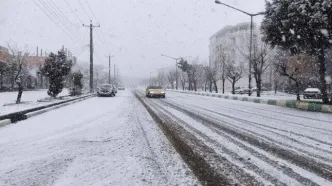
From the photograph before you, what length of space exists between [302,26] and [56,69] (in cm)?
2009

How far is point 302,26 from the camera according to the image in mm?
21781

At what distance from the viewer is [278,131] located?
10.5 metres

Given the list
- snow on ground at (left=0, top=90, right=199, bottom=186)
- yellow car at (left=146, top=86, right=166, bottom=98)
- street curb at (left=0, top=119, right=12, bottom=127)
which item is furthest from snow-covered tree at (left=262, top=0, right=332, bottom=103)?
yellow car at (left=146, top=86, right=166, bottom=98)

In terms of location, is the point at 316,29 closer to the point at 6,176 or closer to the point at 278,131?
the point at 278,131

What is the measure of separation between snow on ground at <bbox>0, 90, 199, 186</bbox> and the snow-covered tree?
14.2 m

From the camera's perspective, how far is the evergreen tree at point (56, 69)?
31.6 meters

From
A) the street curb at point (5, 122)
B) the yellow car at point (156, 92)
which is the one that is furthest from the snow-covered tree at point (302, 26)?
the yellow car at point (156, 92)

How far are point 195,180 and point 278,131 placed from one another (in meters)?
6.14

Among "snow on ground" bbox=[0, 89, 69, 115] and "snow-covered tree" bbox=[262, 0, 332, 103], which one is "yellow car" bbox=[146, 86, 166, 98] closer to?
"snow on ground" bbox=[0, 89, 69, 115]

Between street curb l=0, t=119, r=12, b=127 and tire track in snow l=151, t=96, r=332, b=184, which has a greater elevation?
A: street curb l=0, t=119, r=12, b=127

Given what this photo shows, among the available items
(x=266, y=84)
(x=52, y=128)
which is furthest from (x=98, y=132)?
(x=266, y=84)

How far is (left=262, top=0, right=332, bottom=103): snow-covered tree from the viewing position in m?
20.7

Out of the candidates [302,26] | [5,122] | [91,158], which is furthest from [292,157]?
[302,26]

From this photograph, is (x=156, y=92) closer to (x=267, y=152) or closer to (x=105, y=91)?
(x=105, y=91)
